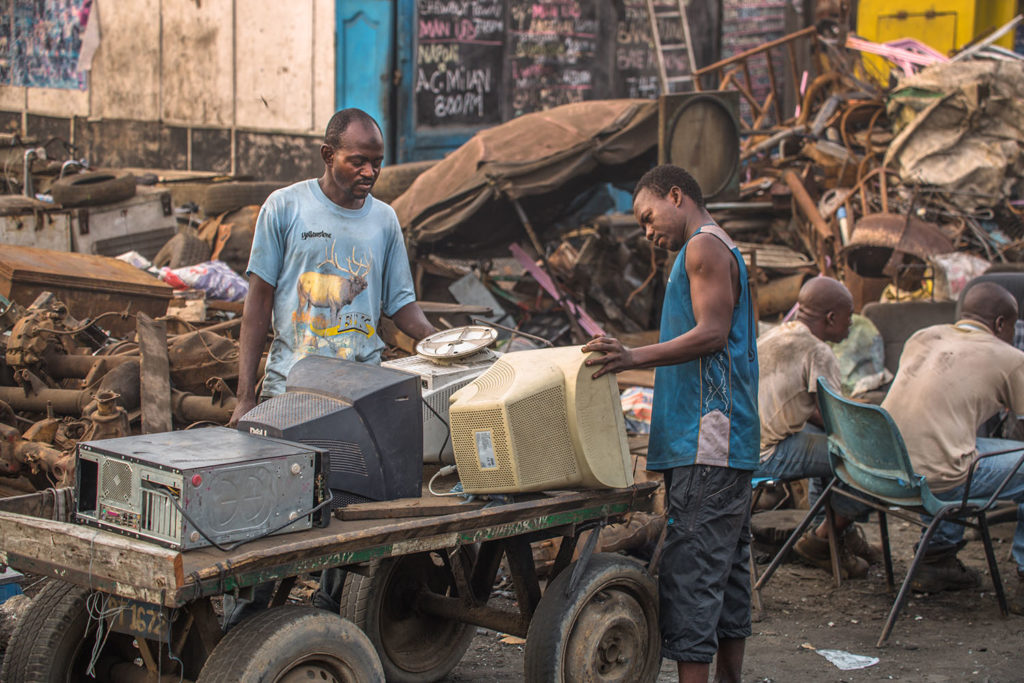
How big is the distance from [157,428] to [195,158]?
7.39 meters

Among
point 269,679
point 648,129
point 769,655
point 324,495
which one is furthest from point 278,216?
point 648,129

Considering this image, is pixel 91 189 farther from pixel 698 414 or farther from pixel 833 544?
pixel 698 414

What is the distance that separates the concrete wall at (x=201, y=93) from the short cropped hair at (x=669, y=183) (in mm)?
8242

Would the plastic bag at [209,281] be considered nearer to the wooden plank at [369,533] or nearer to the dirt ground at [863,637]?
the dirt ground at [863,637]

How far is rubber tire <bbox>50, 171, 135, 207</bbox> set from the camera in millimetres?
8523

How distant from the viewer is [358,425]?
344 centimetres

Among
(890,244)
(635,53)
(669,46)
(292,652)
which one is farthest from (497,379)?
(669,46)

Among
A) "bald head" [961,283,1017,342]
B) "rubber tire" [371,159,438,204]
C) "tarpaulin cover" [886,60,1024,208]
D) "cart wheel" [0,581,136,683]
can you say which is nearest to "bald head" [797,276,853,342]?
"bald head" [961,283,1017,342]

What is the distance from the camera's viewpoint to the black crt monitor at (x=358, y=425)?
11.2ft

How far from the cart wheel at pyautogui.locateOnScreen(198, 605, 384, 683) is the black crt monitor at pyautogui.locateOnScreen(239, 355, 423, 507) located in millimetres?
440

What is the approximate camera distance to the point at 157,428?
18.1ft

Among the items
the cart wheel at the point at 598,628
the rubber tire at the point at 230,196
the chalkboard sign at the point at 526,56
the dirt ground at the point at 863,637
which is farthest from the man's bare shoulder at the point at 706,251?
the chalkboard sign at the point at 526,56

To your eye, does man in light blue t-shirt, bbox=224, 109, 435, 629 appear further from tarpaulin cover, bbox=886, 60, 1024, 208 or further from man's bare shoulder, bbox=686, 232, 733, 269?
tarpaulin cover, bbox=886, 60, 1024, 208

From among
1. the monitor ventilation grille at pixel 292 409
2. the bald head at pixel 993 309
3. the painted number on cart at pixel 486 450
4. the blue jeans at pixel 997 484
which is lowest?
the blue jeans at pixel 997 484
